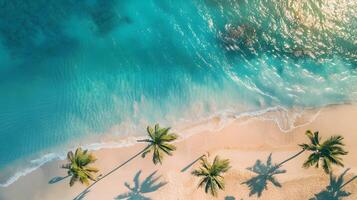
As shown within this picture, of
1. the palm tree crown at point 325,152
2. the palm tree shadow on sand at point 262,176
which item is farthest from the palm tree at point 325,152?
the palm tree shadow on sand at point 262,176

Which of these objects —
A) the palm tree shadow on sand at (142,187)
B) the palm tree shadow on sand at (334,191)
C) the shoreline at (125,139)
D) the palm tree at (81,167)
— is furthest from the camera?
the shoreline at (125,139)

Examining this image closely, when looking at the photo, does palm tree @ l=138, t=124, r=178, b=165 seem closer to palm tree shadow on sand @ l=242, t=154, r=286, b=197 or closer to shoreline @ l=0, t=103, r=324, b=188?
shoreline @ l=0, t=103, r=324, b=188

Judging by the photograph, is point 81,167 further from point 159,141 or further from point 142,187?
point 159,141

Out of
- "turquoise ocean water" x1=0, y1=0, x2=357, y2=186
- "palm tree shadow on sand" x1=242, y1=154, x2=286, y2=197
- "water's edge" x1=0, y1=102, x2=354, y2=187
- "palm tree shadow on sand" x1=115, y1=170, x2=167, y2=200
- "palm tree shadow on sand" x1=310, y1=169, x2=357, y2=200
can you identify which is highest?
"turquoise ocean water" x1=0, y1=0, x2=357, y2=186

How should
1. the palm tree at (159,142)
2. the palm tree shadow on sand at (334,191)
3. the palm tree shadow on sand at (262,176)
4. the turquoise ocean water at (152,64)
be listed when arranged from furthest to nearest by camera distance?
1. the turquoise ocean water at (152,64)
2. the palm tree shadow on sand at (262,176)
3. the palm tree shadow on sand at (334,191)
4. the palm tree at (159,142)

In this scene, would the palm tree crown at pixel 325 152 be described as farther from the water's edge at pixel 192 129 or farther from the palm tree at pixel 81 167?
the palm tree at pixel 81 167

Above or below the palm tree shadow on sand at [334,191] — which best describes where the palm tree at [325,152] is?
above

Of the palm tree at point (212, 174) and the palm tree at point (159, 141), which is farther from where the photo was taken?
the palm tree at point (159, 141)

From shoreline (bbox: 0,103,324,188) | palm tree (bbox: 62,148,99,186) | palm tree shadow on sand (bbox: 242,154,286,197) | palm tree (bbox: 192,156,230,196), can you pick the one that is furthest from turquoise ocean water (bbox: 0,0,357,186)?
palm tree shadow on sand (bbox: 242,154,286,197)
